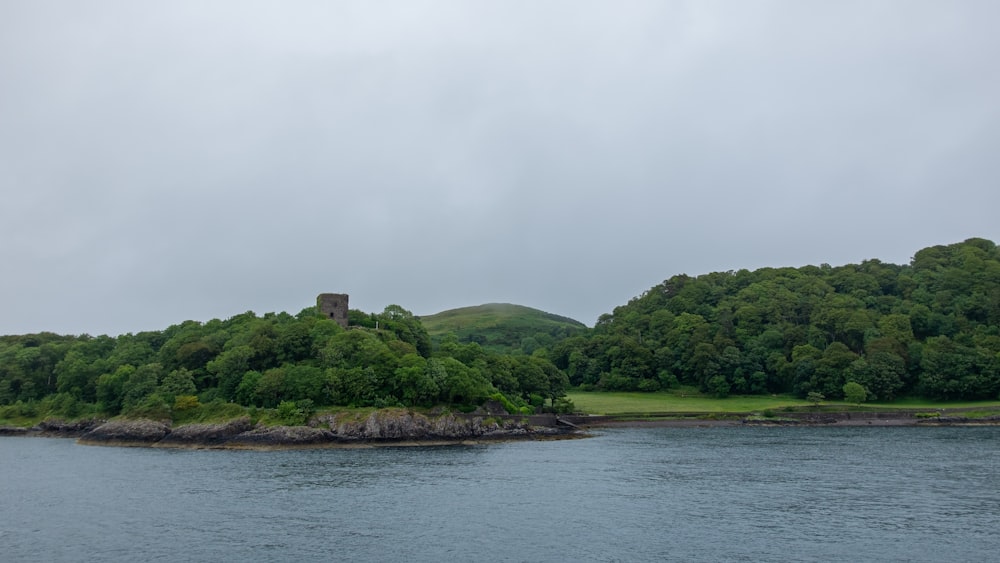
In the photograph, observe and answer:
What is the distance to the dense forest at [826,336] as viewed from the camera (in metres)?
118

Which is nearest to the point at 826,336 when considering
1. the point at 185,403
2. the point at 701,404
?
the point at 701,404

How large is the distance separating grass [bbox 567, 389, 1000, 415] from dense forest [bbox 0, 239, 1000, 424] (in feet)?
12.0

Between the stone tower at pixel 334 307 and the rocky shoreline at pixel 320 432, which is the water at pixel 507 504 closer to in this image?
the rocky shoreline at pixel 320 432

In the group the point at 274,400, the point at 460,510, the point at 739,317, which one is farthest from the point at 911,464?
the point at 739,317

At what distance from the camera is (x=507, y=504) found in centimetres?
4328

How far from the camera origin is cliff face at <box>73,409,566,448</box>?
75938 millimetres

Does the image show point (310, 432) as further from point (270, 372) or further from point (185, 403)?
point (185, 403)

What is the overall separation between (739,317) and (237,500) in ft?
447

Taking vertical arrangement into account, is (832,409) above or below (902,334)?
below

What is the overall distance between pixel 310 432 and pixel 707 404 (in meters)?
73.9

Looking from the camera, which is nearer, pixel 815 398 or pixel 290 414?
pixel 290 414

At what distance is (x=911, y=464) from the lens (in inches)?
2287

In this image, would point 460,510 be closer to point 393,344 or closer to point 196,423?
point 196,423

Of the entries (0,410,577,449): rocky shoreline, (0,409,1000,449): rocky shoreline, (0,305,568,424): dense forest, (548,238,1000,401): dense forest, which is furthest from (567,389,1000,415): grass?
(0,410,577,449): rocky shoreline
